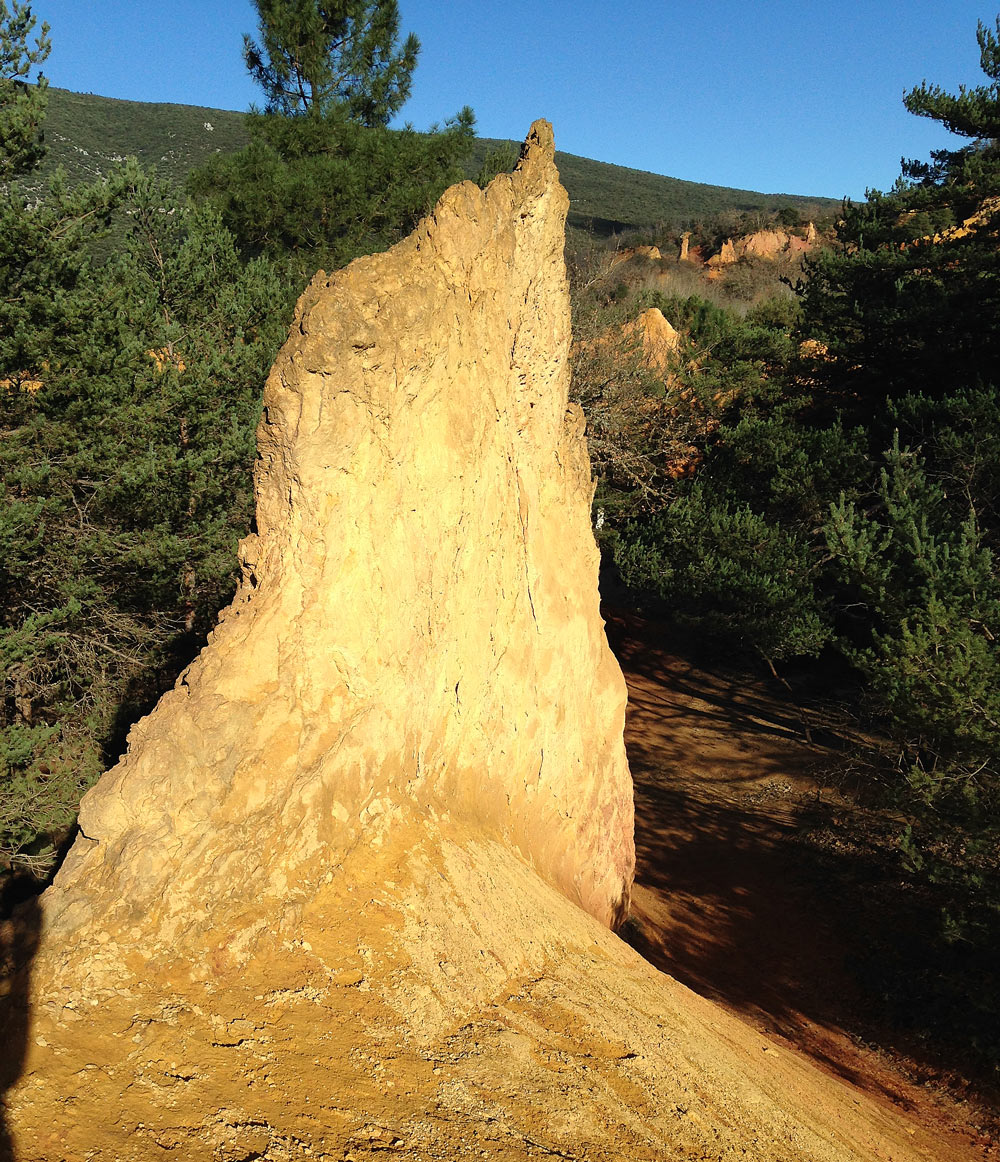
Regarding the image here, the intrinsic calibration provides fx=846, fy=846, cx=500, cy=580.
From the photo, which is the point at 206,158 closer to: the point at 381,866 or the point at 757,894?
the point at 757,894

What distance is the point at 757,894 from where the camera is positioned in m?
11.1

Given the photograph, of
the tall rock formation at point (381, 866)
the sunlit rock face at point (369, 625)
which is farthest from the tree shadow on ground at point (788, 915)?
the sunlit rock face at point (369, 625)

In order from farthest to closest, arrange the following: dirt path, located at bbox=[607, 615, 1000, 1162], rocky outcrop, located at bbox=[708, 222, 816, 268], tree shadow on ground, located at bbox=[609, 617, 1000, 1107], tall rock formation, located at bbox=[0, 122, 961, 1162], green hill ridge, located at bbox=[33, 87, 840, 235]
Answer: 1. rocky outcrop, located at bbox=[708, 222, 816, 268]
2. green hill ridge, located at bbox=[33, 87, 840, 235]
3. tree shadow on ground, located at bbox=[609, 617, 1000, 1107]
4. dirt path, located at bbox=[607, 615, 1000, 1162]
5. tall rock formation, located at bbox=[0, 122, 961, 1162]

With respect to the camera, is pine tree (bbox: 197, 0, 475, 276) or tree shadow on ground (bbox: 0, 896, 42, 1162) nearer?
tree shadow on ground (bbox: 0, 896, 42, 1162)

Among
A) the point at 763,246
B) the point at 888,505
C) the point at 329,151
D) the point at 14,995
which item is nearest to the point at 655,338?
the point at 329,151

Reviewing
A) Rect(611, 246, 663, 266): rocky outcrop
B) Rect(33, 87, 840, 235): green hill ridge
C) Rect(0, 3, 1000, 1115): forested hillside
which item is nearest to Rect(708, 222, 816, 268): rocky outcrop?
Rect(611, 246, 663, 266): rocky outcrop

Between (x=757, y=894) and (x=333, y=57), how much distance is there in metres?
17.8

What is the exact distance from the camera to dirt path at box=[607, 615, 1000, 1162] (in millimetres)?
8156

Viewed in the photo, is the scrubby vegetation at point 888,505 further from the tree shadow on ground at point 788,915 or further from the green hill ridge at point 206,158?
the green hill ridge at point 206,158

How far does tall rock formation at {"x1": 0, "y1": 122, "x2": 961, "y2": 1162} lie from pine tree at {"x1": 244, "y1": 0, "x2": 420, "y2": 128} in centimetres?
1353

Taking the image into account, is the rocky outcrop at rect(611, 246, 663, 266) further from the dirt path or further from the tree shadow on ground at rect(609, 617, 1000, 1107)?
the tree shadow on ground at rect(609, 617, 1000, 1107)

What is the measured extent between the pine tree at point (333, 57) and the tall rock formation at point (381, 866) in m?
13.5

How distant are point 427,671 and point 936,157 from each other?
17.4 metres

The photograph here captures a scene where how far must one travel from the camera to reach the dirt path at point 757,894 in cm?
816
